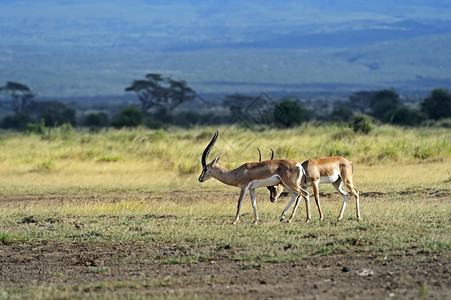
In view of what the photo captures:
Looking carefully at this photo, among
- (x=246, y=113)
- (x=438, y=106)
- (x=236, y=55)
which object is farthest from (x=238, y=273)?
(x=236, y=55)

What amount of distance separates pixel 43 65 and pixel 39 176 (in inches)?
5088

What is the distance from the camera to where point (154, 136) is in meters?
25.3

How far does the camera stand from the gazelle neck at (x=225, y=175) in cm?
1094

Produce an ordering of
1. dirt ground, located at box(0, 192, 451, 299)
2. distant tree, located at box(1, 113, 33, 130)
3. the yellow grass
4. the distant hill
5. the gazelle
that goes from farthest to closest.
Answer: the distant hill < distant tree, located at box(1, 113, 33, 130) < the yellow grass < the gazelle < dirt ground, located at box(0, 192, 451, 299)

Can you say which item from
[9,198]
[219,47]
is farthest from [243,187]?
[219,47]

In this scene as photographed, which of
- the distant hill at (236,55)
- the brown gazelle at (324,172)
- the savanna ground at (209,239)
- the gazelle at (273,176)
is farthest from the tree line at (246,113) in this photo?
the distant hill at (236,55)

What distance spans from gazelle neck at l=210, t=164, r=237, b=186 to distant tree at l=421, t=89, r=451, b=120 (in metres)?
29.8

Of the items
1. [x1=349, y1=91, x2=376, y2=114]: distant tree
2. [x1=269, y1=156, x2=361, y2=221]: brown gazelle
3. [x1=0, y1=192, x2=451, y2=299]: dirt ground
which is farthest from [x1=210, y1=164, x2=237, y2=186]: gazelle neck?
[x1=349, y1=91, x2=376, y2=114]: distant tree

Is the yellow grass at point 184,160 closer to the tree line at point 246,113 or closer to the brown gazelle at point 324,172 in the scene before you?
the tree line at point 246,113

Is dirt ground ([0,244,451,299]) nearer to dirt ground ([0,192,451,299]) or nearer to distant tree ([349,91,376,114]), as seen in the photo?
dirt ground ([0,192,451,299])

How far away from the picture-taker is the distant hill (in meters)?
122

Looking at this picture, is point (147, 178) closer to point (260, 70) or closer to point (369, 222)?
point (369, 222)

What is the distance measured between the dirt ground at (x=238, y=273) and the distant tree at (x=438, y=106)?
3220cm

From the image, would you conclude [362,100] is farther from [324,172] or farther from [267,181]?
[267,181]
